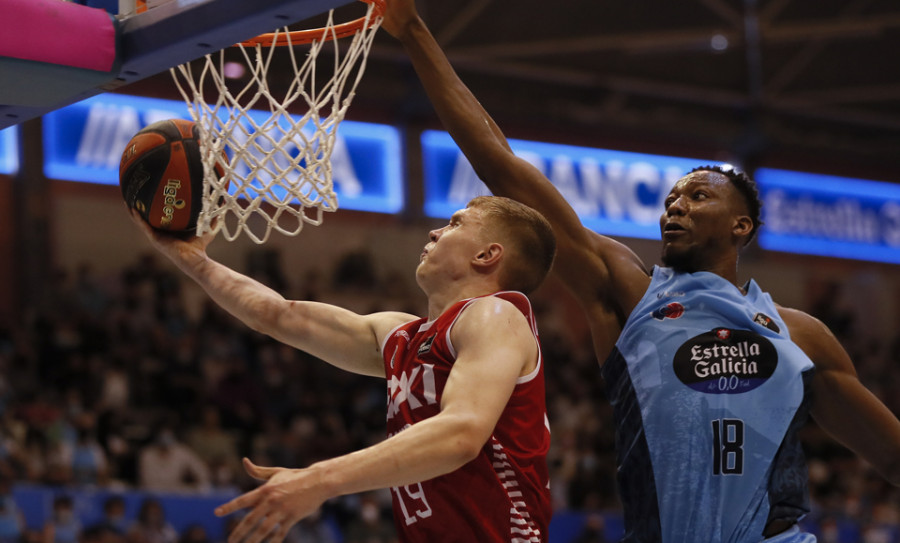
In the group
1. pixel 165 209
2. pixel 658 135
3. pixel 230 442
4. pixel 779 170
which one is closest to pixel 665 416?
pixel 165 209

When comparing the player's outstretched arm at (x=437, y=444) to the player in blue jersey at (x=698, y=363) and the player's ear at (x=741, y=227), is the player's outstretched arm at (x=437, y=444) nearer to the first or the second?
the player in blue jersey at (x=698, y=363)

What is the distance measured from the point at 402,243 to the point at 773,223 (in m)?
6.33

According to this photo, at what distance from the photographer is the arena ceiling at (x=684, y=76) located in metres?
14.6

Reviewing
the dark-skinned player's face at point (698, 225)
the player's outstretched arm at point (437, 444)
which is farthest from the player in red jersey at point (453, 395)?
the dark-skinned player's face at point (698, 225)

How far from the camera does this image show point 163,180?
3785mm

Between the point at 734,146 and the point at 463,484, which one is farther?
the point at 734,146

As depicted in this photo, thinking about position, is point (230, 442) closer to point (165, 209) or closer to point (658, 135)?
point (165, 209)

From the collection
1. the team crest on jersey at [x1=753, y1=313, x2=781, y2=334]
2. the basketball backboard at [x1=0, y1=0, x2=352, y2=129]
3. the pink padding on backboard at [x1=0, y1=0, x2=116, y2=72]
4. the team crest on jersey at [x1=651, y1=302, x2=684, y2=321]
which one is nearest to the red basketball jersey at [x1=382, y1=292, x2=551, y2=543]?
the team crest on jersey at [x1=651, y1=302, x2=684, y2=321]

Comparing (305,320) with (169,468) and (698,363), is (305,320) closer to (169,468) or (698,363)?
(698,363)

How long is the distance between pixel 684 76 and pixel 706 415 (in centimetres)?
1390

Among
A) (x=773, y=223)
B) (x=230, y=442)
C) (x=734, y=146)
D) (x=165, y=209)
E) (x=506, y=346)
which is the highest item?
(x=734, y=146)

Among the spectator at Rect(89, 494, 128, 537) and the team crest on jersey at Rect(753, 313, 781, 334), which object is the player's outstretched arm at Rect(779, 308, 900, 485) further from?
the spectator at Rect(89, 494, 128, 537)

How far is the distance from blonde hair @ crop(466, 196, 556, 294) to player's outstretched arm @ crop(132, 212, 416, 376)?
41 cm

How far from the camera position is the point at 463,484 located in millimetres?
2779
